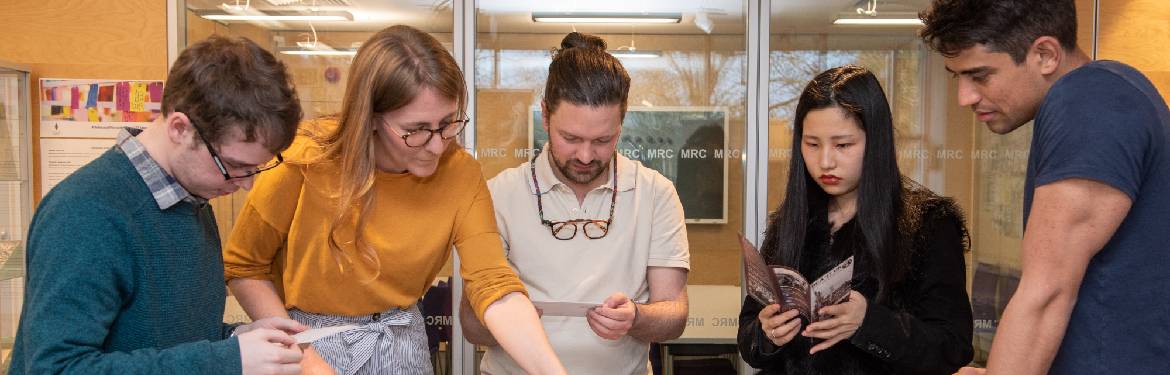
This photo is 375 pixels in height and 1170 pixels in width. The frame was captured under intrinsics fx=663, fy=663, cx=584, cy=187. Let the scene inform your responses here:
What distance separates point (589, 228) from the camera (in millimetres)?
1896

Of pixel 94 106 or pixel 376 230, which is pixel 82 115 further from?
pixel 376 230

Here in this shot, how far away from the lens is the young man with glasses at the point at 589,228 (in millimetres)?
1777

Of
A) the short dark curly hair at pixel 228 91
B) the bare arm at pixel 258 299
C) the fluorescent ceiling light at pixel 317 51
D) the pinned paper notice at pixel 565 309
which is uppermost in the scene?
the fluorescent ceiling light at pixel 317 51

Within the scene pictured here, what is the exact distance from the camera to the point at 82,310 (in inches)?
36.3

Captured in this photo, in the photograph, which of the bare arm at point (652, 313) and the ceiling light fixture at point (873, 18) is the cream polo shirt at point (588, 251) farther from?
the ceiling light fixture at point (873, 18)

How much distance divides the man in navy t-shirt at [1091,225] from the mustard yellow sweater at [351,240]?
40.2 inches

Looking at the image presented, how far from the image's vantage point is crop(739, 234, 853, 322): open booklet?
1.42 meters

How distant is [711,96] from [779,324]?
2.01 m

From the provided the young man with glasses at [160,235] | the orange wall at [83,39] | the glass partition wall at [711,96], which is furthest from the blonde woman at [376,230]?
the orange wall at [83,39]

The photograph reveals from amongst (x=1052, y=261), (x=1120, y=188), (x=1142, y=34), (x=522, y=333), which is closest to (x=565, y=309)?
(x=522, y=333)

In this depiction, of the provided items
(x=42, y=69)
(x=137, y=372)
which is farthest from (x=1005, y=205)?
(x=42, y=69)

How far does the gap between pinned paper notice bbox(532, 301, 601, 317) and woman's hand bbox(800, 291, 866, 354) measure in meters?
0.57

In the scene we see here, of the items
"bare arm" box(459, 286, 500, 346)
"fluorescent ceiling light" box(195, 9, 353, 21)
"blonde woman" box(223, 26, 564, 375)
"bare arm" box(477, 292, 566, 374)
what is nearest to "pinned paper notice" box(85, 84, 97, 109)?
"fluorescent ceiling light" box(195, 9, 353, 21)

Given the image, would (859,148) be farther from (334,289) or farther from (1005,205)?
(1005,205)
